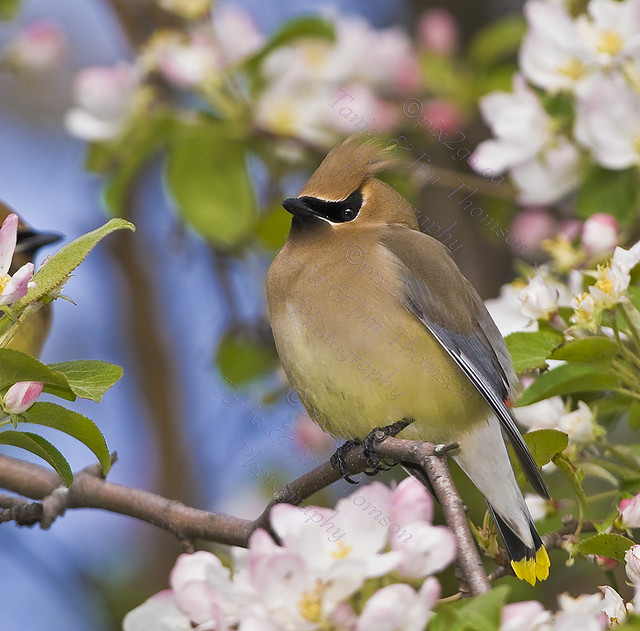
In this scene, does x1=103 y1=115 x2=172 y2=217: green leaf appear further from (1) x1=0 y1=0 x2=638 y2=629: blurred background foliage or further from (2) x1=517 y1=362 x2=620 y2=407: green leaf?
(2) x1=517 y1=362 x2=620 y2=407: green leaf

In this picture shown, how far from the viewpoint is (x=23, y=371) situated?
179 centimetres

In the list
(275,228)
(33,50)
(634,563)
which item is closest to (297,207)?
(275,228)

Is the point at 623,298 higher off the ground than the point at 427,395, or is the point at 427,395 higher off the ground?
the point at 623,298

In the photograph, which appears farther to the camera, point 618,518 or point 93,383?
point 618,518

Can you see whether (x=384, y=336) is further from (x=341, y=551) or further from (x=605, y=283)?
(x=341, y=551)

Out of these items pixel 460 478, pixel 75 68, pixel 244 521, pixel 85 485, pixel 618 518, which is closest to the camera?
pixel 618 518

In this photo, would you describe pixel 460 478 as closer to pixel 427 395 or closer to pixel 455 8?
pixel 427 395

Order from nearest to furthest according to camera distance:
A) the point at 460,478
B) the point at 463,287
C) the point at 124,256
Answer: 1. the point at 463,287
2. the point at 460,478
3. the point at 124,256

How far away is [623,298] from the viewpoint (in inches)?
86.0

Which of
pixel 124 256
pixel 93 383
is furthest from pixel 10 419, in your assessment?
pixel 124 256

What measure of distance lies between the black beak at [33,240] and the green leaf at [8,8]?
76 cm

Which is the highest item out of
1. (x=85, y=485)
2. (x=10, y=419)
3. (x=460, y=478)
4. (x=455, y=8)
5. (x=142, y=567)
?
(x=10, y=419)

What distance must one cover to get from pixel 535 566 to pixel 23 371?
1.23 meters

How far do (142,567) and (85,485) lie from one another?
6.18ft
